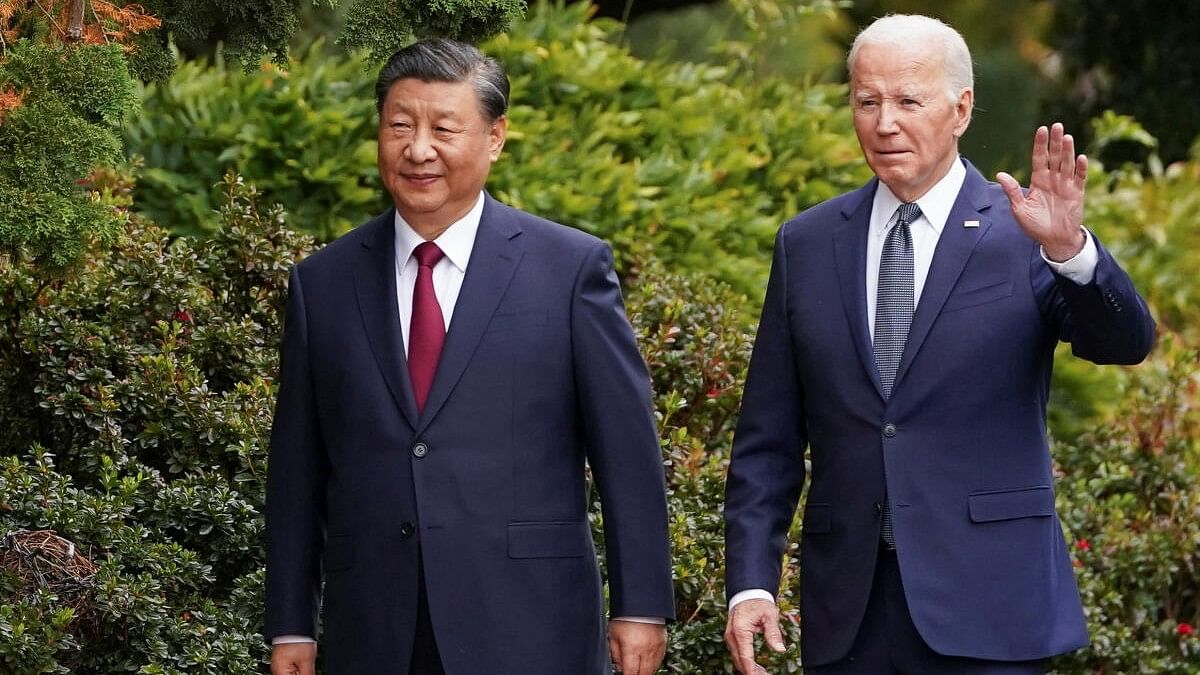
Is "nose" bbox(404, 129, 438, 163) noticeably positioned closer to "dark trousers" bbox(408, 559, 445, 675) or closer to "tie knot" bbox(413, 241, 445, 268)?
"tie knot" bbox(413, 241, 445, 268)

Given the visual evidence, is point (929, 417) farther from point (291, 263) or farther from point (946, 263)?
point (291, 263)

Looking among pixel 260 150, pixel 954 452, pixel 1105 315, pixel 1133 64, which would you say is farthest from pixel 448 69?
pixel 1133 64

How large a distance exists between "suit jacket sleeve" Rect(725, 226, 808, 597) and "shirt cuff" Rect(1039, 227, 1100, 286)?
690 mm

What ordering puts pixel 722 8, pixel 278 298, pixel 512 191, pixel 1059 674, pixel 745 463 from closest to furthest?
pixel 745 463 → pixel 278 298 → pixel 1059 674 → pixel 512 191 → pixel 722 8

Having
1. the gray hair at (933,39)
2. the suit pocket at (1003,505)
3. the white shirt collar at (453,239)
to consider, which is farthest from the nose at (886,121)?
the white shirt collar at (453,239)

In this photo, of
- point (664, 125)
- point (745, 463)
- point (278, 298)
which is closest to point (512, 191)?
point (664, 125)

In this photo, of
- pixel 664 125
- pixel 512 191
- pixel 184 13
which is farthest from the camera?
pixel 664 125

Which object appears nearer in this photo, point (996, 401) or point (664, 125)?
point (996, 401)

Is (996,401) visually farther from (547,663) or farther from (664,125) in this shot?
(664,125)

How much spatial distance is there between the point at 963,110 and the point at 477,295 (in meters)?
1.11

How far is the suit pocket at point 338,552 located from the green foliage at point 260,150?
9.85 feet

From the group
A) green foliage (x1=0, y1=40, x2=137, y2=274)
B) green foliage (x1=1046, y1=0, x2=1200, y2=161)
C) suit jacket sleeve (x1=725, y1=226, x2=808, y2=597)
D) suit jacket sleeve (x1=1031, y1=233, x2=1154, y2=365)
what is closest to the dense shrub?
green foliage (x1=0, y1=40, x2=137, y2=274)

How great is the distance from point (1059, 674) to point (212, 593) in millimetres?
2960

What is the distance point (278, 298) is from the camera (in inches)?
211
